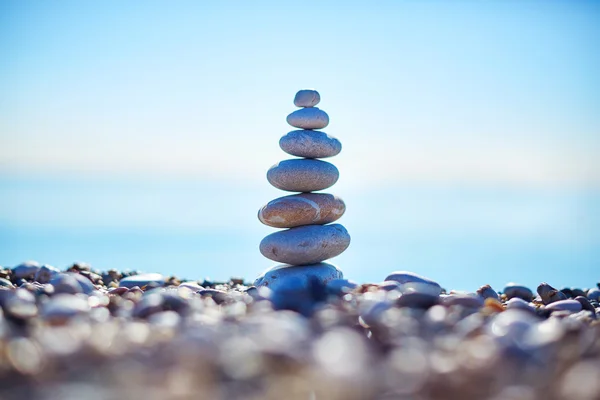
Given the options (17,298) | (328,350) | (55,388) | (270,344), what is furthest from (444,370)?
(17,298)

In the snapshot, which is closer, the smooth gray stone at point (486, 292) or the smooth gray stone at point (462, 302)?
the smooth gray stone at point (462, 302)

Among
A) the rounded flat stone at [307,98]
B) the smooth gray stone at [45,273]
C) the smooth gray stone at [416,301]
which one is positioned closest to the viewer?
the smooth gray stone at [416,301]

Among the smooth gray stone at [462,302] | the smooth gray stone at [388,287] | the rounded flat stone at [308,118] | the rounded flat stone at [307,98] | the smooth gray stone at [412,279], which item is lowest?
the smooth gray stone at [462,302]

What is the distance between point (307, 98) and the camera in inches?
257

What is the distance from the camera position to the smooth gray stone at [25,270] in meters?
7.02

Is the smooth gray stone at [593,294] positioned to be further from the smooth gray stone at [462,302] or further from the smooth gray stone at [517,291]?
the smooth gray stone at [462,302]

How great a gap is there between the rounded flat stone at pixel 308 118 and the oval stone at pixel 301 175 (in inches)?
15.8

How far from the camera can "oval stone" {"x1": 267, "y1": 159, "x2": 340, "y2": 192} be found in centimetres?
633

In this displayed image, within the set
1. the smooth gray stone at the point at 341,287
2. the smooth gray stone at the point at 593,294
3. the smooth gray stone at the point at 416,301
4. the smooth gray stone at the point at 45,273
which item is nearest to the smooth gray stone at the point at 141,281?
the smooth gray stone at the point at 45,273

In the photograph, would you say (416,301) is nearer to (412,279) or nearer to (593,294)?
(412,279)

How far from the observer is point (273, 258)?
20.9 ft

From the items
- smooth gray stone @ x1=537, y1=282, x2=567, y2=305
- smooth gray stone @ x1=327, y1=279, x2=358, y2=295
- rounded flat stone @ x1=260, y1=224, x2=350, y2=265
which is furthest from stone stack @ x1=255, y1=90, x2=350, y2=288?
smooth gray stone @ x1=537, y1=282, x2=567, y2=305

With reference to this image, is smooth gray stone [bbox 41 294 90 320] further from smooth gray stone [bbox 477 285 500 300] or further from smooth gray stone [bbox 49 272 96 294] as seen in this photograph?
smooth gray stone [bbox 477 285 500 300]

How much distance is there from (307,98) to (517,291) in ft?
10.3
